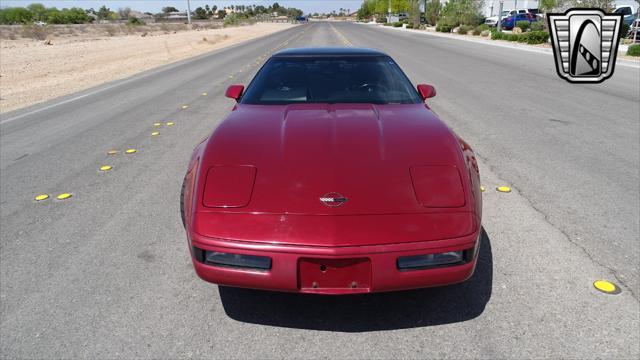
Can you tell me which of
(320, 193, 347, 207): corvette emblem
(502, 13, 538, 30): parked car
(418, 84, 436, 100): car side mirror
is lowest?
(320, 193, 347, 207): corvette emblem

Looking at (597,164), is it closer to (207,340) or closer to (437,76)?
(207,340)

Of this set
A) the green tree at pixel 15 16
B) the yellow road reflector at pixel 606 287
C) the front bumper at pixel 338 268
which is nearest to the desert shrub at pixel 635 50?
the yellow road reflector at pixel 606 287

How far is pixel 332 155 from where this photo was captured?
2580mm

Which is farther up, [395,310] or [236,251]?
[236,251]

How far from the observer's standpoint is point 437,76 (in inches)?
508

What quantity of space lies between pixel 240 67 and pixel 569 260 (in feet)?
50.0

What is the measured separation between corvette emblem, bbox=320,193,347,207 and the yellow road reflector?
6.05 ft

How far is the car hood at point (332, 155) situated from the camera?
2320 mm

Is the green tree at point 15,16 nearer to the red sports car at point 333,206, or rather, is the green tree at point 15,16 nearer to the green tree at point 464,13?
the green tree at point 464,13

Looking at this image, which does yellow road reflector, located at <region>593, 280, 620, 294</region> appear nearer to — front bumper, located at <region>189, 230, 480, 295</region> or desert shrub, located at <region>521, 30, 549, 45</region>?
front bumper, located at <region>189, 230, 480, 295</region>

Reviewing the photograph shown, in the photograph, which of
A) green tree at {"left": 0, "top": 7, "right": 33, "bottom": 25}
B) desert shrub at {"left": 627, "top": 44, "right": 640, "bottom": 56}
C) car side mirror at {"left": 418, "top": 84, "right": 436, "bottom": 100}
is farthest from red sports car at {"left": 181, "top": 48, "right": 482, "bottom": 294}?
green tree at {"left": 0, "top": 7, "right": 33, "bottom": 25}

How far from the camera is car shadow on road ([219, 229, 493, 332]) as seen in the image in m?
2.53

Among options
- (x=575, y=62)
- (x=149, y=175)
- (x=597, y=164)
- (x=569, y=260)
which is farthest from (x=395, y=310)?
(x=575, y=62)

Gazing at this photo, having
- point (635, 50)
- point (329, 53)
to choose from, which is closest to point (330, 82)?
point (329, 53)
